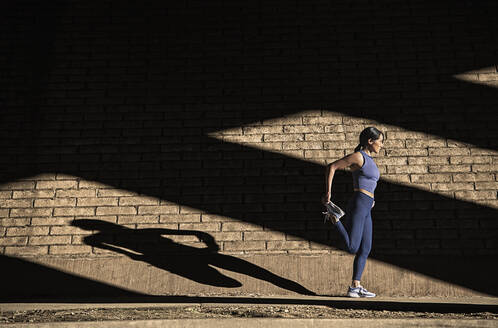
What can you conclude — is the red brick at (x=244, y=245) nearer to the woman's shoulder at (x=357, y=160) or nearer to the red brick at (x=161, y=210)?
→ the red brick at (x=161, y=210)

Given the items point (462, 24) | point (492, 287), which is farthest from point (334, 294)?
point (462, 24)

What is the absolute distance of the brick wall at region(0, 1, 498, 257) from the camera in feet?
14.0

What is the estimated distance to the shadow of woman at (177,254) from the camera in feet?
13.3

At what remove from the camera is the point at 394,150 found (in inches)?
175

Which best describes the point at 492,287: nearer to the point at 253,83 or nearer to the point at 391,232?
the point at 391,232

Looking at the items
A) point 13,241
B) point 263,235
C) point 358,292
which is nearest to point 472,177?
point 358,292

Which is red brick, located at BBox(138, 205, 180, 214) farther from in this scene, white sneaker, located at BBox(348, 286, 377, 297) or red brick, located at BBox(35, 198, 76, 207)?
white sneaker, located at BBox(348, 286, 377, 297)

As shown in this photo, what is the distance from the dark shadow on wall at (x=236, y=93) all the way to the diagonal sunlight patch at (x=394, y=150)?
0.09 meters

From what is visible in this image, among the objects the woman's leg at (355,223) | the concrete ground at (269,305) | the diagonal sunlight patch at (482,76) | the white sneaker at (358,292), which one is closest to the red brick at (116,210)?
the concrete ground at (269,305)

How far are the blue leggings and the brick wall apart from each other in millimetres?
579

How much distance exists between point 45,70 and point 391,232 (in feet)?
14.0

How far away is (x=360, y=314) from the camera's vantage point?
2.96 meters

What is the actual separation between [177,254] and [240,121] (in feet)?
5.19

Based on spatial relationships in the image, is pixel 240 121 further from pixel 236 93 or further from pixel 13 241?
pixel 13 241
